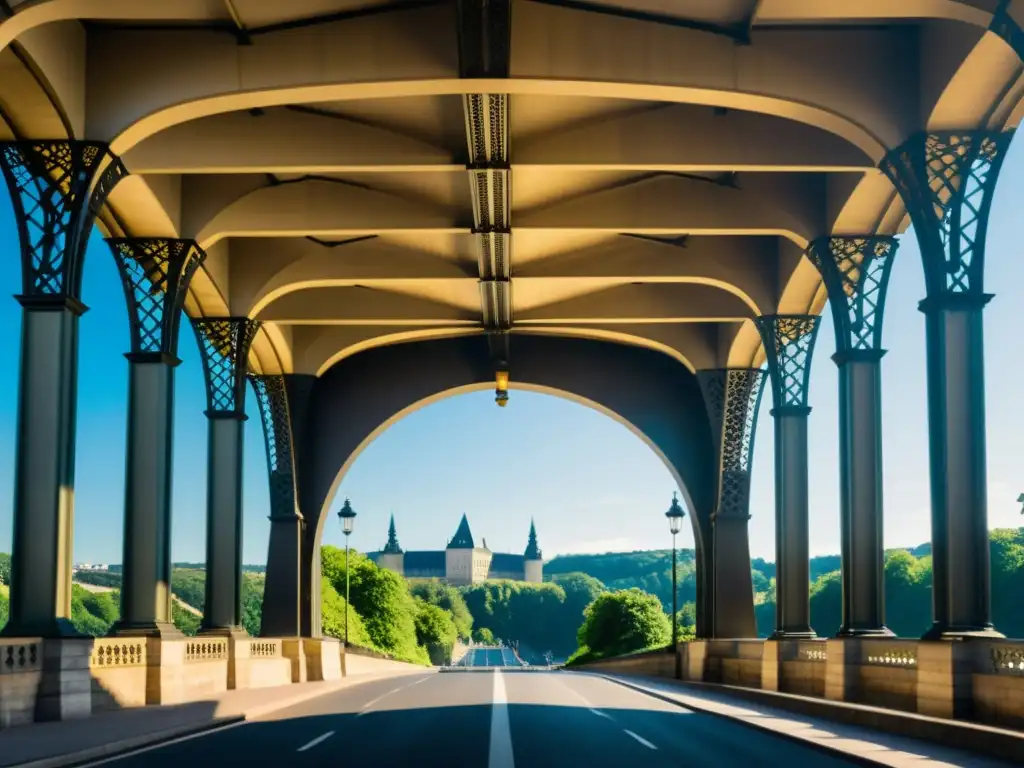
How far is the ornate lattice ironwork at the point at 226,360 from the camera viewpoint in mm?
30891

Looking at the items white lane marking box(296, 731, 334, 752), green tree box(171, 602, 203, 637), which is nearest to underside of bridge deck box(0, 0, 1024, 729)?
white lane marking box(296, 731, 334, 752)

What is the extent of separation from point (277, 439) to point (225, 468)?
7447 millimetres

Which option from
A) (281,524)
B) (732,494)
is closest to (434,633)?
(281,524)

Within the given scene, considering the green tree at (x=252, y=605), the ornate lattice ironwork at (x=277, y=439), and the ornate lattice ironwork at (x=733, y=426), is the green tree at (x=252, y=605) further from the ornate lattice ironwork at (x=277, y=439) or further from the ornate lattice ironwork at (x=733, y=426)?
the ornate lattice ironwork at (x=733, y=426)

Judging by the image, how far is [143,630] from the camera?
22.8 metres

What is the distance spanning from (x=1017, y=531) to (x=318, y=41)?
109314 mm

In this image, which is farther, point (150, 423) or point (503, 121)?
point (150, 423)

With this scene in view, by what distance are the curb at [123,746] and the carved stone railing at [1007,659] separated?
965 centimetres

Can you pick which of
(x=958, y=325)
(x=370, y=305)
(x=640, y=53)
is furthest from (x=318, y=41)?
(x=370, y=305)

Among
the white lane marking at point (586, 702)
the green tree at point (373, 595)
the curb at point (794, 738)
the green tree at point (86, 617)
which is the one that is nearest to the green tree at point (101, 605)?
the green tree at point (86, 617)

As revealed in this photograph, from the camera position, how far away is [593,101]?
70.4ft

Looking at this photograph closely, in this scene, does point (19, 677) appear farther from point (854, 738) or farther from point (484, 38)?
point (854, 738)

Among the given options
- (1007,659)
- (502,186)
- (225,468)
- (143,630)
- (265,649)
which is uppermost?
(502,186)

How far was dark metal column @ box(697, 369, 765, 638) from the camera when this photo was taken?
37.8 meters
